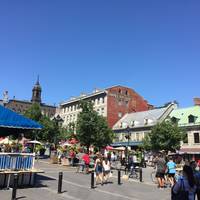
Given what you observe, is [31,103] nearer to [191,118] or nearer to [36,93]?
[36,93]

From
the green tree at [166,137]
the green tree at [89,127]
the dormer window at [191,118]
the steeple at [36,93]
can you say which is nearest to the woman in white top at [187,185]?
the green tree at [89,127]

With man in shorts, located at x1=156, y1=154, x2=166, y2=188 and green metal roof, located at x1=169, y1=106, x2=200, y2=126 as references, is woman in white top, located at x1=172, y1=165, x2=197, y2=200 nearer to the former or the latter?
man in shorts, located at x1=156, y1=154, x2=166, y2=188

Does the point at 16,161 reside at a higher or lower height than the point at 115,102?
lower

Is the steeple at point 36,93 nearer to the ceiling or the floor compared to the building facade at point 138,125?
nearer to the ceiling

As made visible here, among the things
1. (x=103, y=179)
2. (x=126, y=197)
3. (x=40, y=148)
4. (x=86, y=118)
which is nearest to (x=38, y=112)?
(x=40, y=148)

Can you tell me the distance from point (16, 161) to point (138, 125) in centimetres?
4313

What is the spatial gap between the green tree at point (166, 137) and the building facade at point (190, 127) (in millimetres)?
4312

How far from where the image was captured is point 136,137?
53500 mm

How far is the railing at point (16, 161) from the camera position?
11.7m

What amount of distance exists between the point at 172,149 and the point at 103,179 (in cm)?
2745

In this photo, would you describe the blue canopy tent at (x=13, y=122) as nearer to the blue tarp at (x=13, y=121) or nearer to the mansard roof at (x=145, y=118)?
the blue tarp at (x=13, y=121)

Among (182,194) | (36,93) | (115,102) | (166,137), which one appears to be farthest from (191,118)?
(36,93)

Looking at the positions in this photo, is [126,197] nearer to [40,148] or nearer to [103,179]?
[103,179]

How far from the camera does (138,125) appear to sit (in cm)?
5375
